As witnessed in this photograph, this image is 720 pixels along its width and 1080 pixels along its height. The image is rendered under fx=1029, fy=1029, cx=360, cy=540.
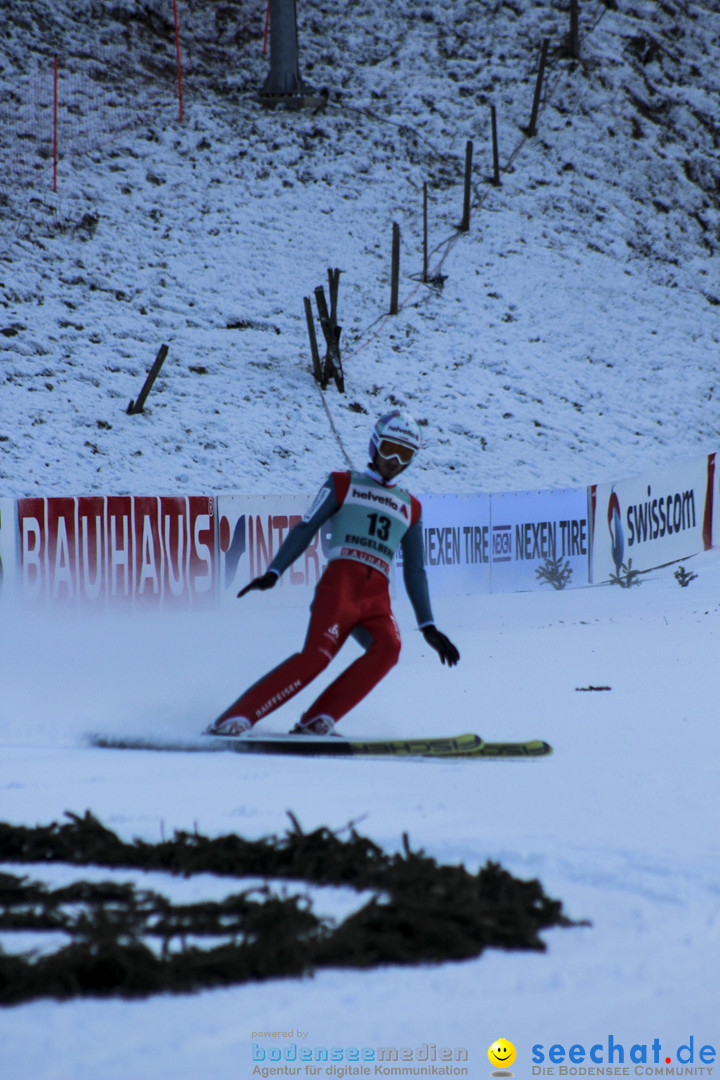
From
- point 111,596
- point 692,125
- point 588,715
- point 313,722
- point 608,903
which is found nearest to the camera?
point 608,903

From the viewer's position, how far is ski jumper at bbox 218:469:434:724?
Result: 5258mm

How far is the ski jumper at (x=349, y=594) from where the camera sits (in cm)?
526

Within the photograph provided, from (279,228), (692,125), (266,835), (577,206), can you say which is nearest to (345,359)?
(279,228)

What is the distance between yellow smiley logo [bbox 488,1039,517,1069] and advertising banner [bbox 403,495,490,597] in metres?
11.4

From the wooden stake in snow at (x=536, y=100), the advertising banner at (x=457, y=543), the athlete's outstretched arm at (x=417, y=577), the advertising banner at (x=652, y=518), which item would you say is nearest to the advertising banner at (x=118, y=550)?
the advertising banner at (x=457, y=543)

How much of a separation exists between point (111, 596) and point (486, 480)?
8.68 metres

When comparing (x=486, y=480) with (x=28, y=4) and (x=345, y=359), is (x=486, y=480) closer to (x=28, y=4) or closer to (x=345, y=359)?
(x=345, y=359)

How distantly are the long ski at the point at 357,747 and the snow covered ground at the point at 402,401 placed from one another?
24 cm

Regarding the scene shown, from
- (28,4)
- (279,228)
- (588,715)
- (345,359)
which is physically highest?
(28,4)

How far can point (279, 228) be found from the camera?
24.0 meters

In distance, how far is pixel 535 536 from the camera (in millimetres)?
14102

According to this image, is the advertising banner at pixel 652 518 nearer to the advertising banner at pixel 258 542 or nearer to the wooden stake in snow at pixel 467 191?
the advertising banner at pixel 258 542

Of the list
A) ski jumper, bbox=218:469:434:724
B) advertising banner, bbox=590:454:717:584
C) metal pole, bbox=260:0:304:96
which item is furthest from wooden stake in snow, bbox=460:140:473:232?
ski jumper, bbox=218:469:434:724

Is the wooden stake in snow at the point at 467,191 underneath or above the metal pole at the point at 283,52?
underneath
